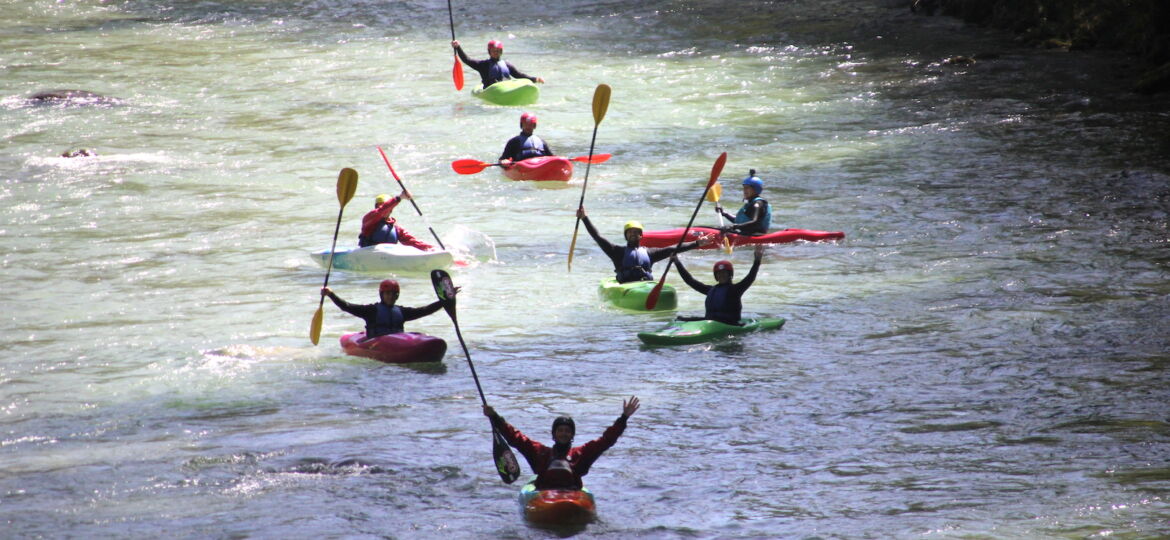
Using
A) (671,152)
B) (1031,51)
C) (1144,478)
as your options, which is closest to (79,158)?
(671,152)

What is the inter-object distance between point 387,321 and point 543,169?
657 centimetres

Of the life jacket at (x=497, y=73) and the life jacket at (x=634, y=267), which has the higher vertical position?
the life jacket at (x=497, y=73)

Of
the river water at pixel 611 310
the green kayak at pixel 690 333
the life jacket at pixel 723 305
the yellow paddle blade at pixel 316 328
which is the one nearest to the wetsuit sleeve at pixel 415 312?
the river water at pixel 611 310

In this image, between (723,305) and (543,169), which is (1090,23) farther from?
(723,305)

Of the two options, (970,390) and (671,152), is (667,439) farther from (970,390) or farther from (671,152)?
(671,152)

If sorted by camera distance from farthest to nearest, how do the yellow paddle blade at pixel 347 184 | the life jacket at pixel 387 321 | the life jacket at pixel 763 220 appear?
the life jacket at pixel 763 220 → the yellow paddle blade at pixel 347 184 → the life jacket at pixel 387 321

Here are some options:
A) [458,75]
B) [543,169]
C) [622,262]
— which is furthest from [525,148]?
[622,262]

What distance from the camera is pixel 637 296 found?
1116cm

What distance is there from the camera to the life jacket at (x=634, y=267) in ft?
37.5

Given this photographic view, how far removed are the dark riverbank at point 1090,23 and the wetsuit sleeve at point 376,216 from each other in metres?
12.8

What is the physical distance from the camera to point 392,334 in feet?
32.2

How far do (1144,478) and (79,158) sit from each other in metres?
14.3

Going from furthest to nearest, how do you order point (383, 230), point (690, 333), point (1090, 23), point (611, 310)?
point (1090, 23) < point (383, 230) < point (611, 310) < point (690, 333)

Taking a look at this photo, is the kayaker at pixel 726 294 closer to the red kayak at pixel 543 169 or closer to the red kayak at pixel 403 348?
the red kayak at pixel 403 348
